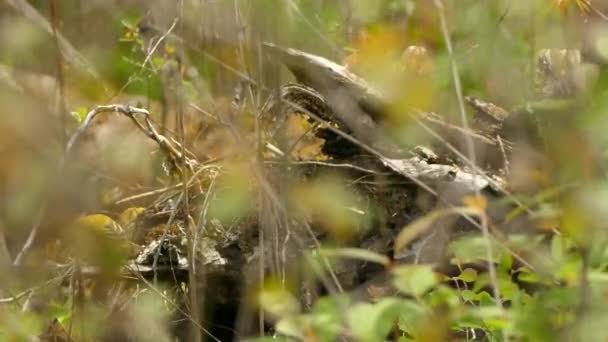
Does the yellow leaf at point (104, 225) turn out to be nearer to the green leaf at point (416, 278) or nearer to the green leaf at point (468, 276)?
the green leaf at point (468, 276)

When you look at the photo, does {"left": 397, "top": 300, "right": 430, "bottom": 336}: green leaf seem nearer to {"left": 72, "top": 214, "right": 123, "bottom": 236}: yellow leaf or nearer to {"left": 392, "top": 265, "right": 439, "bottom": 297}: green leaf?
{"left": 392, "top": 265, "right": 439, "bottom": 297}: green leaf

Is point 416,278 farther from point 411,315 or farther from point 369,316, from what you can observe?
point 411,315

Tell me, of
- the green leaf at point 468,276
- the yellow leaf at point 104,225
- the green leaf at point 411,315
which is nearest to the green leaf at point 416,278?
the green leaf at point 411,315

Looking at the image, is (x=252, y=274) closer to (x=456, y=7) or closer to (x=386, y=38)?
(x=386, y=38)

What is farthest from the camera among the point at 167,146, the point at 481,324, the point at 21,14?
the point at 21,14

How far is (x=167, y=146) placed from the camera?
6.35 ft

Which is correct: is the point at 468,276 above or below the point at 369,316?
below

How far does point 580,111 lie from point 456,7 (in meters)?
1.05

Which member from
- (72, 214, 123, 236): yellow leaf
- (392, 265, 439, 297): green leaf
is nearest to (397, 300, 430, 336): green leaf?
(392, 265, 439, 297): green leaf

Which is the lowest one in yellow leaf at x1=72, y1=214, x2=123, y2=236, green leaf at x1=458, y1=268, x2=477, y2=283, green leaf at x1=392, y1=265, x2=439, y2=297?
green leaf at x1=458, y1=268, x2=477, y2=283

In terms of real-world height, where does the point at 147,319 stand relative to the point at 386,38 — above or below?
below

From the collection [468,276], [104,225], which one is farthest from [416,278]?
[104,225]

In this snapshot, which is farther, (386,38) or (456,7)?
(456,7)

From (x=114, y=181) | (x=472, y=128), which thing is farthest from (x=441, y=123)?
(x=114, y=181)
